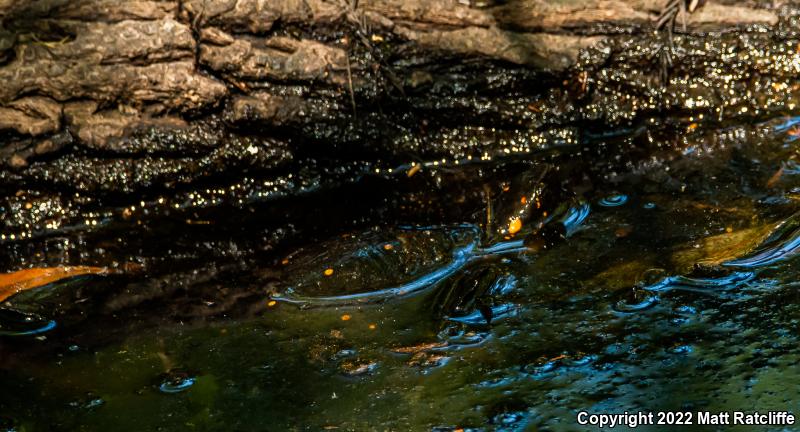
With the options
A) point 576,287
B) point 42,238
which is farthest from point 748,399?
point 42,238

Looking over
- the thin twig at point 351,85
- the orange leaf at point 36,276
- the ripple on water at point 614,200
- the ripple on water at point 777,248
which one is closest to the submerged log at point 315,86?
the thin twig at point 351,85

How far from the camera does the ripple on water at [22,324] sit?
126 inches

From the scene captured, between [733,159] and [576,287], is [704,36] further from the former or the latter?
[576,287]

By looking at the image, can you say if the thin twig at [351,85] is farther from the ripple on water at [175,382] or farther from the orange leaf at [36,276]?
the ripple on water at [175,382]

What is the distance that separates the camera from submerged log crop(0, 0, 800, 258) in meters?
3.97

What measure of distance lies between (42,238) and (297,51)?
5.43 feet

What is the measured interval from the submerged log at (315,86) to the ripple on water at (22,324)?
0.89 metres

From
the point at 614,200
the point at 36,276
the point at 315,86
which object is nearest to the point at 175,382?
the point at 36,276

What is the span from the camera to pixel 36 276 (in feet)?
12.0

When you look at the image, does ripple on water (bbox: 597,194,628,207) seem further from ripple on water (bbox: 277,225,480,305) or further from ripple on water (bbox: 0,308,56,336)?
ripple on water (bbox: 0,308,56,336)

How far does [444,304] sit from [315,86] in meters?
1.66

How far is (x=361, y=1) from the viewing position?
420 cm

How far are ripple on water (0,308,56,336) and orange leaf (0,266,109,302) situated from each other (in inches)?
10.4

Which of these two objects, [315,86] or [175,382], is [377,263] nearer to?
[175,382]
